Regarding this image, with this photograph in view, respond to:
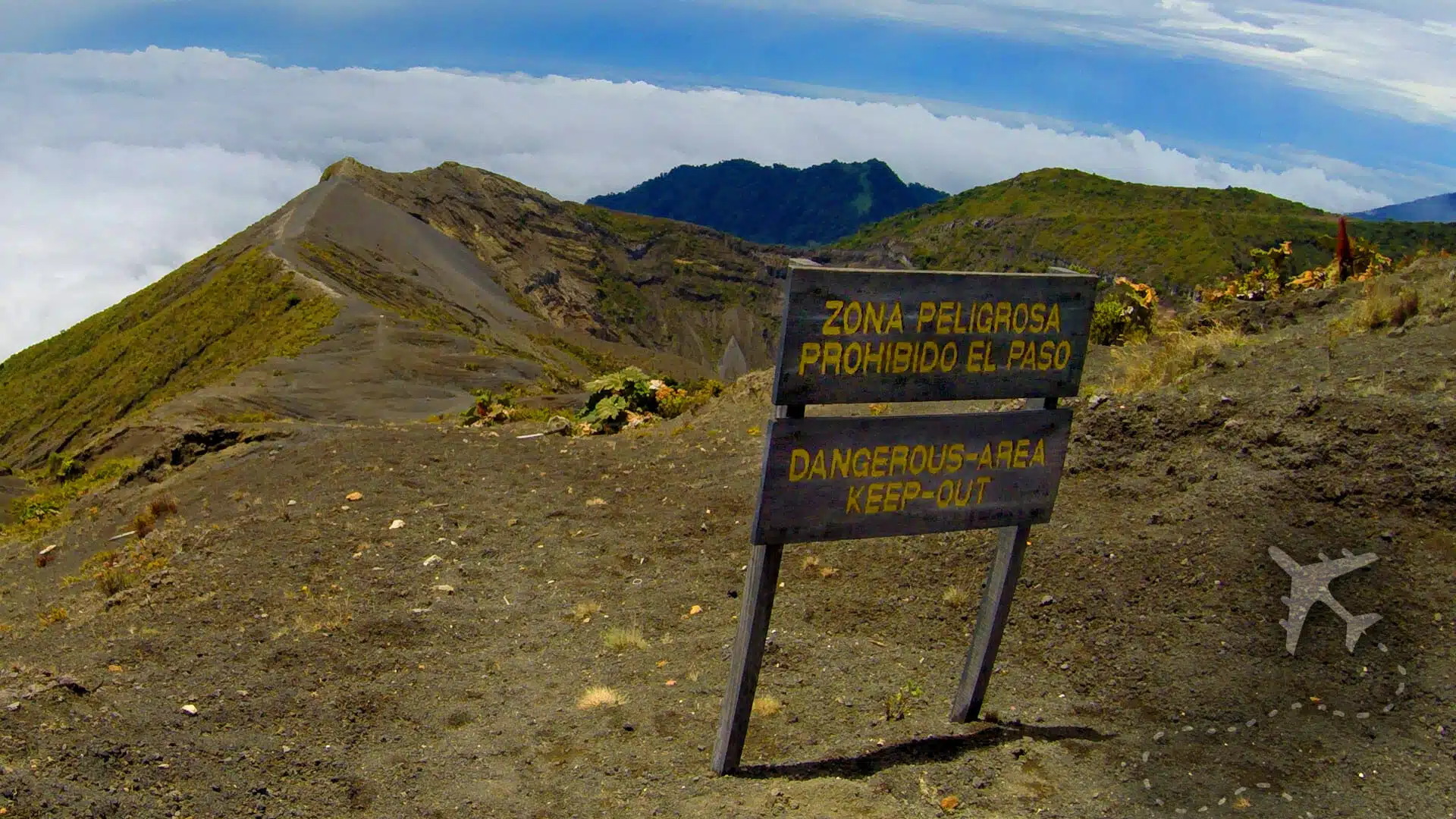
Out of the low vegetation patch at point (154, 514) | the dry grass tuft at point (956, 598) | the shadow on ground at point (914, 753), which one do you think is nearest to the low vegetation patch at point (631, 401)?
the low vegetation patch at point (154, 514)

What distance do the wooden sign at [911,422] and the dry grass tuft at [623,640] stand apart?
2213 mm

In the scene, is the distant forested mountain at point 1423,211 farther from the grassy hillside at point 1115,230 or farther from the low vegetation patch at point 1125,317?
the low vegetation patch at point 1125,317

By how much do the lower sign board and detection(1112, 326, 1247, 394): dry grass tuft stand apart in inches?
197

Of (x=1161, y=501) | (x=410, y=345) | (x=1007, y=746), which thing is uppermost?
(x=1161, y=501)

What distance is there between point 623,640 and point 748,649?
2.58 meters

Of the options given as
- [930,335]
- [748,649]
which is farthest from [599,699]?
[930,335]

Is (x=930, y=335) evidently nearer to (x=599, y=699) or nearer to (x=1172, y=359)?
(x=599, y=699)

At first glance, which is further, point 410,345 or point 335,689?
point 410,345

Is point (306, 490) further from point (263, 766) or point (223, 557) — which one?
point (263, 766)

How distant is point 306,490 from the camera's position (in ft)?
40.5

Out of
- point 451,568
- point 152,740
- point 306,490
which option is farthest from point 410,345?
point 152,740

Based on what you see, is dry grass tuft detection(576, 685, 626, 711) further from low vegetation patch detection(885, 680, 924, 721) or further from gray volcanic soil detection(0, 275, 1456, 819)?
low vegetation patch detection(885, 680, 924, 721)

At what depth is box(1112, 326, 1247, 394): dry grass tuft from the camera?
10.9 meters

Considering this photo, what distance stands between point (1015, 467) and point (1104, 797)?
1899 mm
